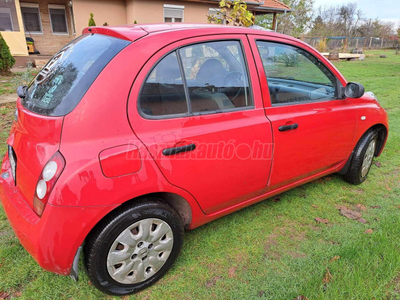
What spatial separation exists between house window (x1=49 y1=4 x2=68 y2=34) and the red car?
1595 centimetres

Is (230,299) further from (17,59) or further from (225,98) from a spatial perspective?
(17,59)

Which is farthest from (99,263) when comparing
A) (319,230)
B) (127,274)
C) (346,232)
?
(346,232)

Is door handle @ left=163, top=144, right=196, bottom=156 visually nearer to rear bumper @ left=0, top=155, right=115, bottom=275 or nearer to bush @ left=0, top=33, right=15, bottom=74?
rear bumper @ left=0, top=155, right=115, bottom=275

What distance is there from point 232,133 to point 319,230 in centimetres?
139

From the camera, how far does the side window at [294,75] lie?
2.52 meters

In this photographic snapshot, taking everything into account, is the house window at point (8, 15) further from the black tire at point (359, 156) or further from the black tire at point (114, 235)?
the black tire at point (359, 156)

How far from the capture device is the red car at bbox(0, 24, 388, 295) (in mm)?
1675

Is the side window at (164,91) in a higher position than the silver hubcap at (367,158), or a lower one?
higher

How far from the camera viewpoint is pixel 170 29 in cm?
208

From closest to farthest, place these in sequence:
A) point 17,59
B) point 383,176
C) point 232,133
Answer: point 232,133
point 383,176
point 17,59

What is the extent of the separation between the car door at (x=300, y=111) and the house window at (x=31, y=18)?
1667 cm

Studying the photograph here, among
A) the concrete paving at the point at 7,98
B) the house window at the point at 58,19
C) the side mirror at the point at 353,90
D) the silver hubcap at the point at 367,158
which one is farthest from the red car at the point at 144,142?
the house window at the point at 58,19

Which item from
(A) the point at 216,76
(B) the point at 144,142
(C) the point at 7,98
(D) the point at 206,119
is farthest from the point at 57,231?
(C) the point at 7,98

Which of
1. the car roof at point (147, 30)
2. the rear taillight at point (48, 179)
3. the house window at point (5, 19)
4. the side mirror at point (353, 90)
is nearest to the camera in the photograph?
the rear taillight at point (48, 179)
